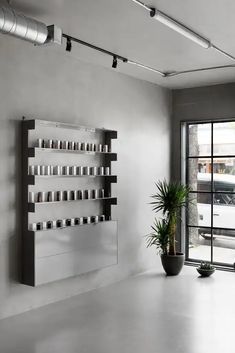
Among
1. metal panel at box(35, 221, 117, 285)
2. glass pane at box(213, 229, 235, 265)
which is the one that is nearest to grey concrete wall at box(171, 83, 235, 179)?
glass pane at box(213, 229, 235, 265)

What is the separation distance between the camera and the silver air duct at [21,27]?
12.1 ft

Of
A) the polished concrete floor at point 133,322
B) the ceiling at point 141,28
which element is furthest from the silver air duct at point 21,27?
the polished concrete floor at point 133,322

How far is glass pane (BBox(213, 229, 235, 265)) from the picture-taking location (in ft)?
25.7

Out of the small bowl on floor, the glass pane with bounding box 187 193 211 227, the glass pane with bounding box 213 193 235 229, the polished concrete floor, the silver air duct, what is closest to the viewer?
the silver air duct

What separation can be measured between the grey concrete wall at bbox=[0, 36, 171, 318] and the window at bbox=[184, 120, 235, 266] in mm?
565

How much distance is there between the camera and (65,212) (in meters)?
5.85

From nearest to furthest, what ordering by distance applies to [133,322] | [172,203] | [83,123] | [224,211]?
[133,322], [83,123], [172,203], [224,211]

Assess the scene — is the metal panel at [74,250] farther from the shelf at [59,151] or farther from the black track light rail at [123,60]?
the black track light rail at [123,60]

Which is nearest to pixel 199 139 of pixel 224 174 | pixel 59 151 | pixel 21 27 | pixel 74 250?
pixel 224 174

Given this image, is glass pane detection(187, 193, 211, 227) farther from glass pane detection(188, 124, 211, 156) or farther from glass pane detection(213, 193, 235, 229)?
glass pane detection(188, 124, 211, 156)

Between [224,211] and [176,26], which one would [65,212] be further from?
[224,211]

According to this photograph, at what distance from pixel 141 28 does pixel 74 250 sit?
2847mm

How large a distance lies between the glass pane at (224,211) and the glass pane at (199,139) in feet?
2.79

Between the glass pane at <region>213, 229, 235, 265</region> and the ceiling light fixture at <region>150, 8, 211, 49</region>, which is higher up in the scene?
the ceiling light fixture at <region>150, 8, 211, 49</region>
